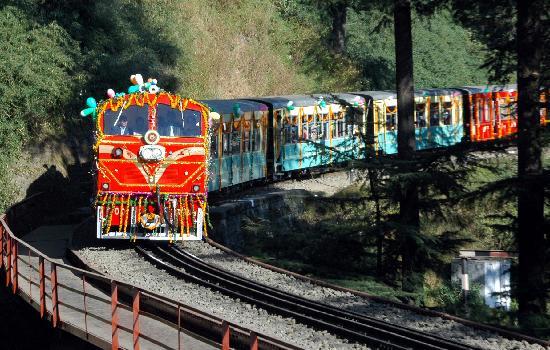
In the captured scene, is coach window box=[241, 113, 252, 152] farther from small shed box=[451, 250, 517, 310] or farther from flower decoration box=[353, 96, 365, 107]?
small shed box=[451, 250, 517, 310]

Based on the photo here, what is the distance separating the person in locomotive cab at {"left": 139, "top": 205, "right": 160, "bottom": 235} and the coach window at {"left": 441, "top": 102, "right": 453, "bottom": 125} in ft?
73.7

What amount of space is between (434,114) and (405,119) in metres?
17.4

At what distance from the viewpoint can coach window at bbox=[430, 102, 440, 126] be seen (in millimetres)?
38219

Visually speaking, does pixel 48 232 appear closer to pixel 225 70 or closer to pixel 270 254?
pixel 270 254

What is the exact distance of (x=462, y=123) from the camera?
134 feet

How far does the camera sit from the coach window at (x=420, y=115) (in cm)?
3709

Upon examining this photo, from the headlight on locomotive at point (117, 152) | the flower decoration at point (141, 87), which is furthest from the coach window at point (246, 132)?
the headlight on locomotive at point (117, 152)

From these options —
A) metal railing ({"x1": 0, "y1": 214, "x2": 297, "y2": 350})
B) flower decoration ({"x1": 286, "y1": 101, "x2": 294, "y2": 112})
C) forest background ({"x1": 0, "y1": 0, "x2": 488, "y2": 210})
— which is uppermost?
forest background ({"x1": 0, "y1": 0, "x2": 488, "y2": 210})

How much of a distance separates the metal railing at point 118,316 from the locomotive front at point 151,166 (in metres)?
2.10

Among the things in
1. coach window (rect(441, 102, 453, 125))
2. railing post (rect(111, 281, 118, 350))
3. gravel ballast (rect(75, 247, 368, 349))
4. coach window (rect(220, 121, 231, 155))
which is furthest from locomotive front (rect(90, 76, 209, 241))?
coach window (rect(441, 102, 453, 125))

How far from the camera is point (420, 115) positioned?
37.4 metres

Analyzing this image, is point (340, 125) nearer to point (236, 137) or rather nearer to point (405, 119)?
point (236, 137)

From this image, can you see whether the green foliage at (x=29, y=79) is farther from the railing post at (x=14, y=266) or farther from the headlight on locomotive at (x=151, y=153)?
the railing post at (x=14, y=266)

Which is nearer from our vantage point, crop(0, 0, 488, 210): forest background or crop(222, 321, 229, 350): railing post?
crop(222, 321, 229, 350): railing post
